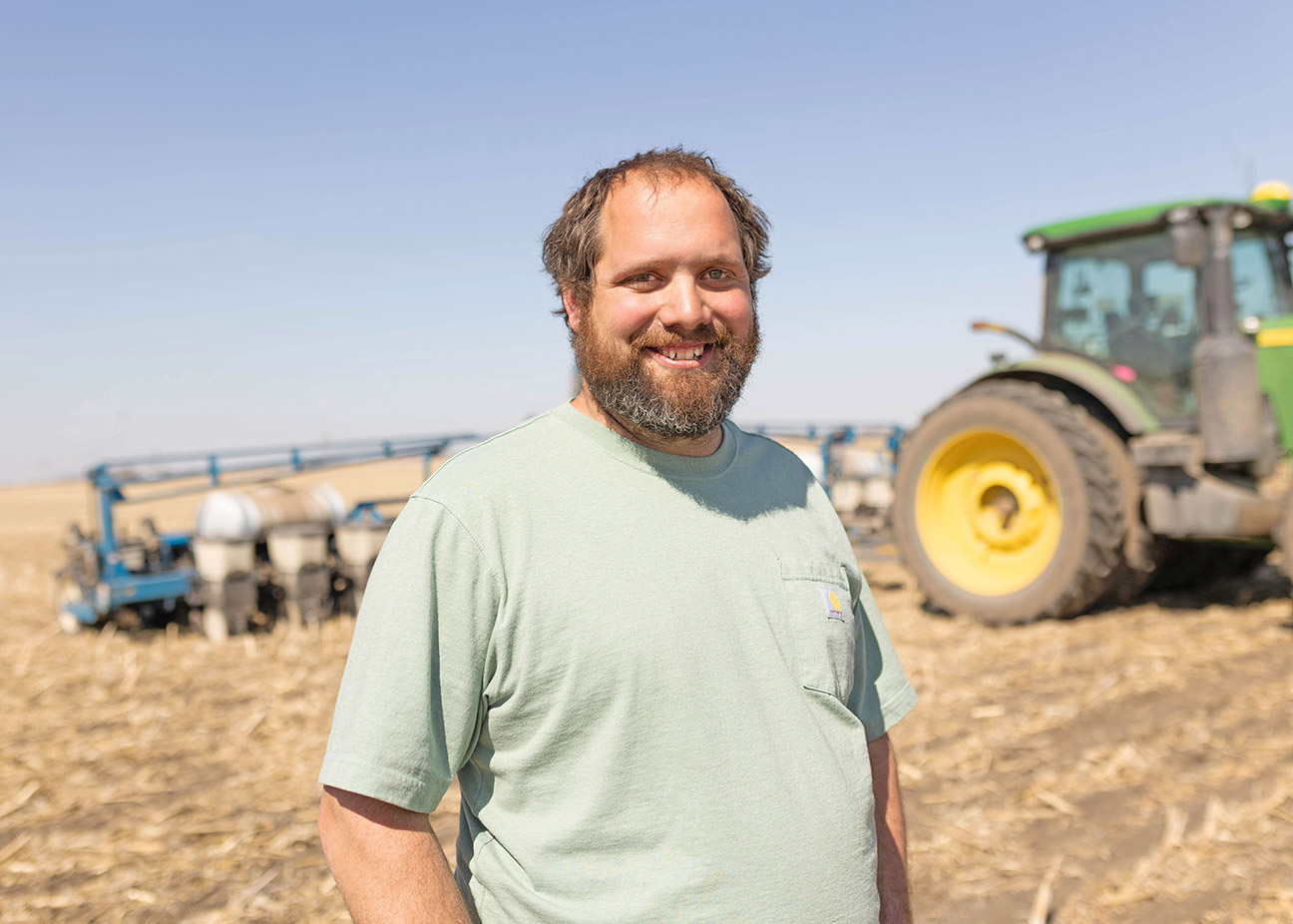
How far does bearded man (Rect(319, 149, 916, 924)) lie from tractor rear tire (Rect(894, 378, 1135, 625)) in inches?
191

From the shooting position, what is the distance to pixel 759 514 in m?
1.65

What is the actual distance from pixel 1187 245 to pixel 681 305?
475 cm

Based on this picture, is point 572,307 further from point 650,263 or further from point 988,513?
point 988,513

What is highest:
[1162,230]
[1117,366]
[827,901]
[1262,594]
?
[1162,230]

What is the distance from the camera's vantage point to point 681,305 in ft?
5.12

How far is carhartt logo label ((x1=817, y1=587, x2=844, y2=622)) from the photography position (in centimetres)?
162

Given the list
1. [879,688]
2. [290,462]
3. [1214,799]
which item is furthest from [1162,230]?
[290,462]

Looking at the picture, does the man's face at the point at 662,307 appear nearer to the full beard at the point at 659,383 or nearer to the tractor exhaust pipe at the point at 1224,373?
the full beard at the point at 659,383

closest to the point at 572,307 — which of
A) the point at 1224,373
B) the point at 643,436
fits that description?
the point at 643,436

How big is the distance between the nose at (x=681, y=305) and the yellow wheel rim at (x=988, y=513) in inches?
204

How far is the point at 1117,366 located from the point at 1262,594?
2104 mm

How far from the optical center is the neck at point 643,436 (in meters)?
1.58

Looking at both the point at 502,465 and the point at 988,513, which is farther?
the point at 988,513

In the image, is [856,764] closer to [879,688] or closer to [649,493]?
[879,688]
